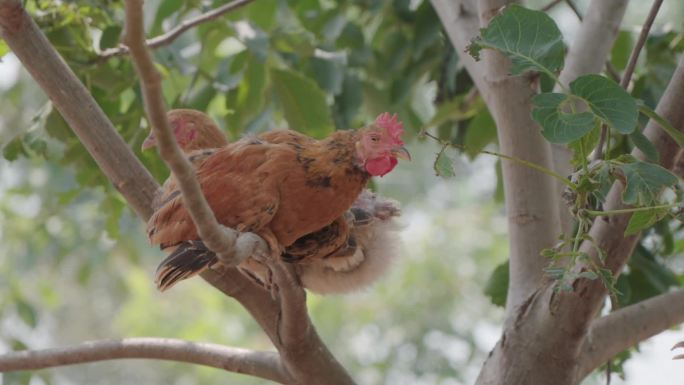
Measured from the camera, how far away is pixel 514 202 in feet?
7.66

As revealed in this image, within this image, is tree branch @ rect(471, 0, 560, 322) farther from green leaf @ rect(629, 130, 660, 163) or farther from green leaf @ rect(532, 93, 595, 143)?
green leaf @ rect(532, 93, 595, 143)

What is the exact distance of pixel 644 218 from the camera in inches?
69.0

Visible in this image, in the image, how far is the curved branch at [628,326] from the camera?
2.31 m

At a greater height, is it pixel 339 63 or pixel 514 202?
pixel 339 63

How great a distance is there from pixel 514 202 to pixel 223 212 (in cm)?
68

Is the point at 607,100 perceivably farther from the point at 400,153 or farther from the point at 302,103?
the point at 302,103

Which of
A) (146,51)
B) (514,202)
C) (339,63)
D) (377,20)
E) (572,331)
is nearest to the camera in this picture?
(146,51)

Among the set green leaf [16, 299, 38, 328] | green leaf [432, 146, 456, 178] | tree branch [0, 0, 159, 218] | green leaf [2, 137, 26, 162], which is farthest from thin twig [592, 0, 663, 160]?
green leaf [16, 299, 38, 328]

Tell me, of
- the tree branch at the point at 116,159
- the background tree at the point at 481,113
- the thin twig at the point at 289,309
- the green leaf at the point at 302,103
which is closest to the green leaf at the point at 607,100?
the background tree at the point at 481,113

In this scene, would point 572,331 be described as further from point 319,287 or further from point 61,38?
point 61,38

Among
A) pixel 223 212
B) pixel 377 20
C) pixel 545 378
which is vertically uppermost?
pixel 377 20

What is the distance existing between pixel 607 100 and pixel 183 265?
87 centimetres

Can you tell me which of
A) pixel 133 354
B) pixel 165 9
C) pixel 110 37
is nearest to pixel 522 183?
pixel 133 354

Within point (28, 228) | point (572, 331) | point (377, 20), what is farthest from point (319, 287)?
point (28, 228)
